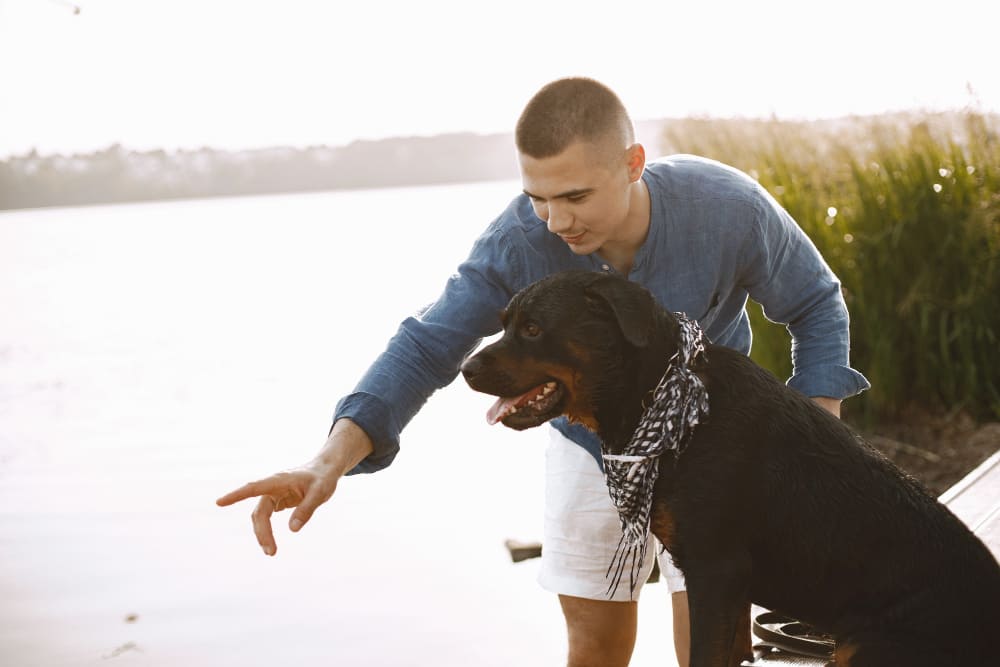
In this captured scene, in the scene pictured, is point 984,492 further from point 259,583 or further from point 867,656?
point 259,583

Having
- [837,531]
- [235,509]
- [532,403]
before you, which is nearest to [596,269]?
[532,403]

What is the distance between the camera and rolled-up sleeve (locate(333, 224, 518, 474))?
100 inches

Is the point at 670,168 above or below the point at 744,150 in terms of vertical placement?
below

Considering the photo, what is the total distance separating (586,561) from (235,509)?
5.48 m

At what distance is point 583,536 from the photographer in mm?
3004

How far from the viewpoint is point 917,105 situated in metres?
6.84

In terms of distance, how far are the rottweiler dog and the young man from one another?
33cm

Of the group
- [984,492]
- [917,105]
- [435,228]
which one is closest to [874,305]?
[917,105]

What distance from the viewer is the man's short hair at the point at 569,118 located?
2510 millimetres

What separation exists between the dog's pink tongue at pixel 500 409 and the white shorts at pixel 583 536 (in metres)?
0.71

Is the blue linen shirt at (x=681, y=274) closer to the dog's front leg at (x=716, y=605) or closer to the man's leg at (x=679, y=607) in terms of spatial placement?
the man's leg at (x=679, y=607)

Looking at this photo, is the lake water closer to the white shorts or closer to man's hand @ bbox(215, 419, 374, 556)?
the white shorts

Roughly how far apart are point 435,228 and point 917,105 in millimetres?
28845

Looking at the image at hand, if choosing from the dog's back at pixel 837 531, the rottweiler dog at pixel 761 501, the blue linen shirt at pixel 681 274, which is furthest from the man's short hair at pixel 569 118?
the dog's back at pixel 837 531
